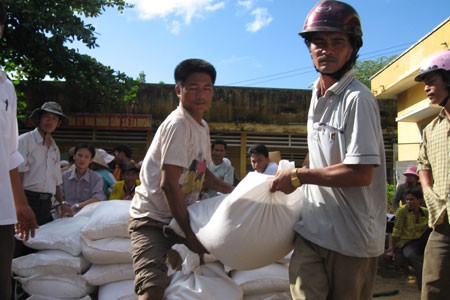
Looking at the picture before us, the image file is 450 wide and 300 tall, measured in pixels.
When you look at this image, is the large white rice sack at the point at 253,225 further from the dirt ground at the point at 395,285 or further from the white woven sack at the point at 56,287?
the dirt ground at the point at 395,285

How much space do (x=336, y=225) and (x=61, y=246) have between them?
95.7 inches

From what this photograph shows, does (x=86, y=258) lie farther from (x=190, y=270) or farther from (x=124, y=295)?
(x=190, y=270)

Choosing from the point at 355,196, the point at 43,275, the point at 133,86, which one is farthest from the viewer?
the point at 133,86

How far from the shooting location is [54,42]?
8.94 m

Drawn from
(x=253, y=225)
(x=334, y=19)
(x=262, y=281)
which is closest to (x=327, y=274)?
(x=253, y=225)

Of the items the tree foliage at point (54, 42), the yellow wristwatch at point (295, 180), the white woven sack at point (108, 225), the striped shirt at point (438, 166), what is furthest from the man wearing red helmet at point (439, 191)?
the tree foliage at point (54, 42)

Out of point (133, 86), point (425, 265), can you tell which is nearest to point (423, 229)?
point (425, 265)

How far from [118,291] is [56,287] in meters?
0.58

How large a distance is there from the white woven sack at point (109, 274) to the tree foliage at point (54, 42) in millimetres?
6646

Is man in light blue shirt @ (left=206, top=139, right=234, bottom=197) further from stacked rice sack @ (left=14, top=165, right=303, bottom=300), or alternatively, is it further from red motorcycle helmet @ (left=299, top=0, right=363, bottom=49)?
red motorcycle helmet @ (left=299, top=0, right=363, bottom=49)

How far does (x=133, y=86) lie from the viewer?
10.7 metres

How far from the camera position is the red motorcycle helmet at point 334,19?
190 cm

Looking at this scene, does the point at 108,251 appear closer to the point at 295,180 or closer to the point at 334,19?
the point at 295,180

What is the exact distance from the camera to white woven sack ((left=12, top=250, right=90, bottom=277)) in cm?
342
